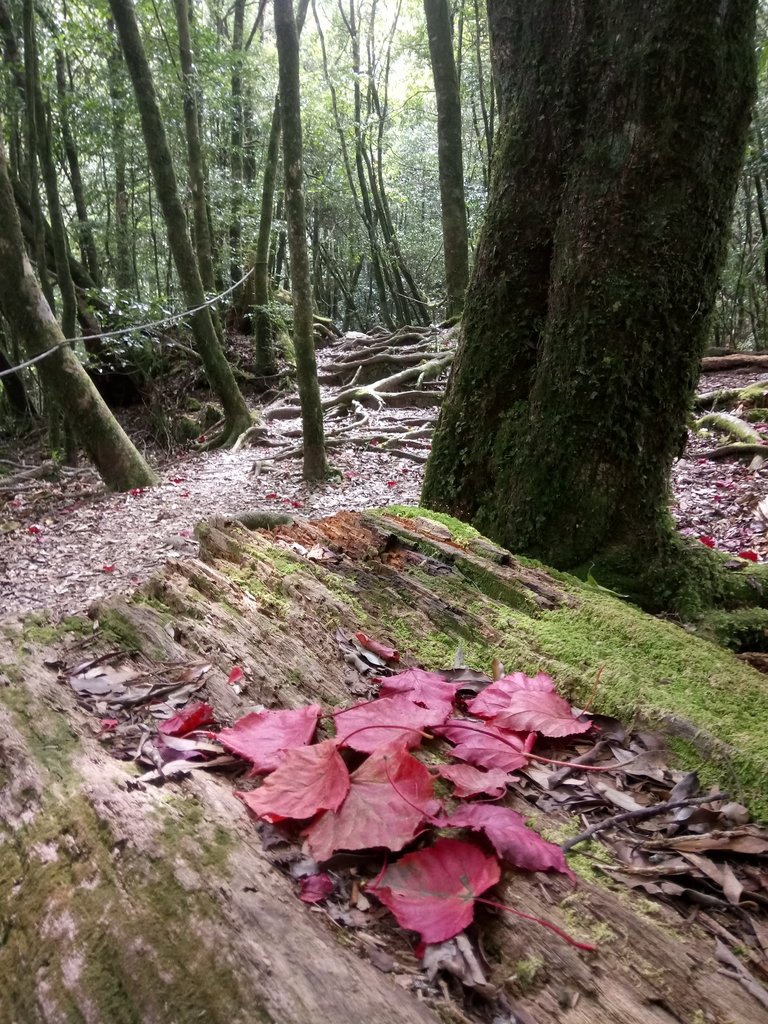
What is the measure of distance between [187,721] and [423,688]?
1.87 ft

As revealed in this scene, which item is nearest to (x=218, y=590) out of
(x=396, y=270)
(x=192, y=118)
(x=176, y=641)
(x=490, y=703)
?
(x=176, y=641)

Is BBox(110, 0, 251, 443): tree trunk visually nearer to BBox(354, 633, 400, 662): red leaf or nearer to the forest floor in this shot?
the forest floor

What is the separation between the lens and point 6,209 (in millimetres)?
5723

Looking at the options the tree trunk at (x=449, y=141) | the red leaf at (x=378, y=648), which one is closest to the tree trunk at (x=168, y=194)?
the tree trunk at (x=449, y=141)

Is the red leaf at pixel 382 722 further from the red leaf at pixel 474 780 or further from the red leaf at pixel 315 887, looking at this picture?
the red leaf at pixel 315 887

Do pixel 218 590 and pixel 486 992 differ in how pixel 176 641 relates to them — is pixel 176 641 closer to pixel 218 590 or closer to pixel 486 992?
pixel 218 590

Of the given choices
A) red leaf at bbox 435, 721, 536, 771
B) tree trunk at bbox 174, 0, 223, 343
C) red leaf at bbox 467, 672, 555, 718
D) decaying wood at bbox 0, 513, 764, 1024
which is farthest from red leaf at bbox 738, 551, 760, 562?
tree trunk at bbox 174, 0, 223, 343

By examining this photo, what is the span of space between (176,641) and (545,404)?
177 centimetres

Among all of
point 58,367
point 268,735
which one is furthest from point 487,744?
point 58,367

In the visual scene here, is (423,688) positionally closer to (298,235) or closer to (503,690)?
(503,690)

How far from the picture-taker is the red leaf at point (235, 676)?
1660 mm

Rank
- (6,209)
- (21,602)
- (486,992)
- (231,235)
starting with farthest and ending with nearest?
(231,235), (6,209), (21,602), (486,992)

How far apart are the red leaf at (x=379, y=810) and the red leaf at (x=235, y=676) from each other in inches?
20.5

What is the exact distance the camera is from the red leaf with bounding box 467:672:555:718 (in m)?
1.55
